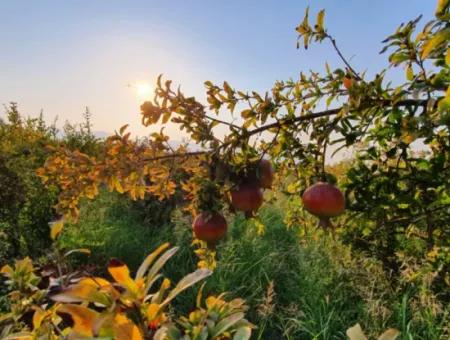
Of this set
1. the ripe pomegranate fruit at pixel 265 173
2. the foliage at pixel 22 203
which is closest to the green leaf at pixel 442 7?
the ripe pomegranate fruit at pixel 265 173

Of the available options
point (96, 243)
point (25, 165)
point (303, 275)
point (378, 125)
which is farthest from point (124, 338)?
point (25, 165)

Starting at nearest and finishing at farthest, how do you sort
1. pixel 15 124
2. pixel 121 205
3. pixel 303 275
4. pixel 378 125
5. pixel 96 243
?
pixel 378 125 < pixel 303 275 < pixel 96 243 < pixel 121 205 < pixel 15 124

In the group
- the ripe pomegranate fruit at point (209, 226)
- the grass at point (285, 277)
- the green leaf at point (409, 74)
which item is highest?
the green leaf at point (409, 74)

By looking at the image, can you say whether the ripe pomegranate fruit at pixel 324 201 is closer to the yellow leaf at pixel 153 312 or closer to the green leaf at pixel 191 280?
the green leaf at pixel 191 280

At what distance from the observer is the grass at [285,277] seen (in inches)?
90.0

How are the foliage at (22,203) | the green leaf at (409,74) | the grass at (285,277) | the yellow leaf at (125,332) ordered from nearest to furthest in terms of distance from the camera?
the yellow leaf at (125,332)
the green leaf at (409,74)
the grass at (285,277)
the foliage at (22,203)

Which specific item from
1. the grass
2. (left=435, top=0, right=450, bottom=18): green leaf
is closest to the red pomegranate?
(left=435, top=0, right=450, bottom=18): green leaf

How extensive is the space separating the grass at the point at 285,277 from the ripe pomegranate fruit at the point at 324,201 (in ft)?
3.98

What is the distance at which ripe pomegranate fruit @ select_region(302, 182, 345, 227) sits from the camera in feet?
2.59

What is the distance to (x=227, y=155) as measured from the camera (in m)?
0.85

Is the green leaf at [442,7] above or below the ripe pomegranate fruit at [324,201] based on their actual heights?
above

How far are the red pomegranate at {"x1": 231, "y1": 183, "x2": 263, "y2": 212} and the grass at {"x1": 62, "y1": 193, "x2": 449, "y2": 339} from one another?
47.2 inches

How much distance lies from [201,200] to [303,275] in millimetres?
2158

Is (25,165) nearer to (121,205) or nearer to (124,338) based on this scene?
(121,205)
